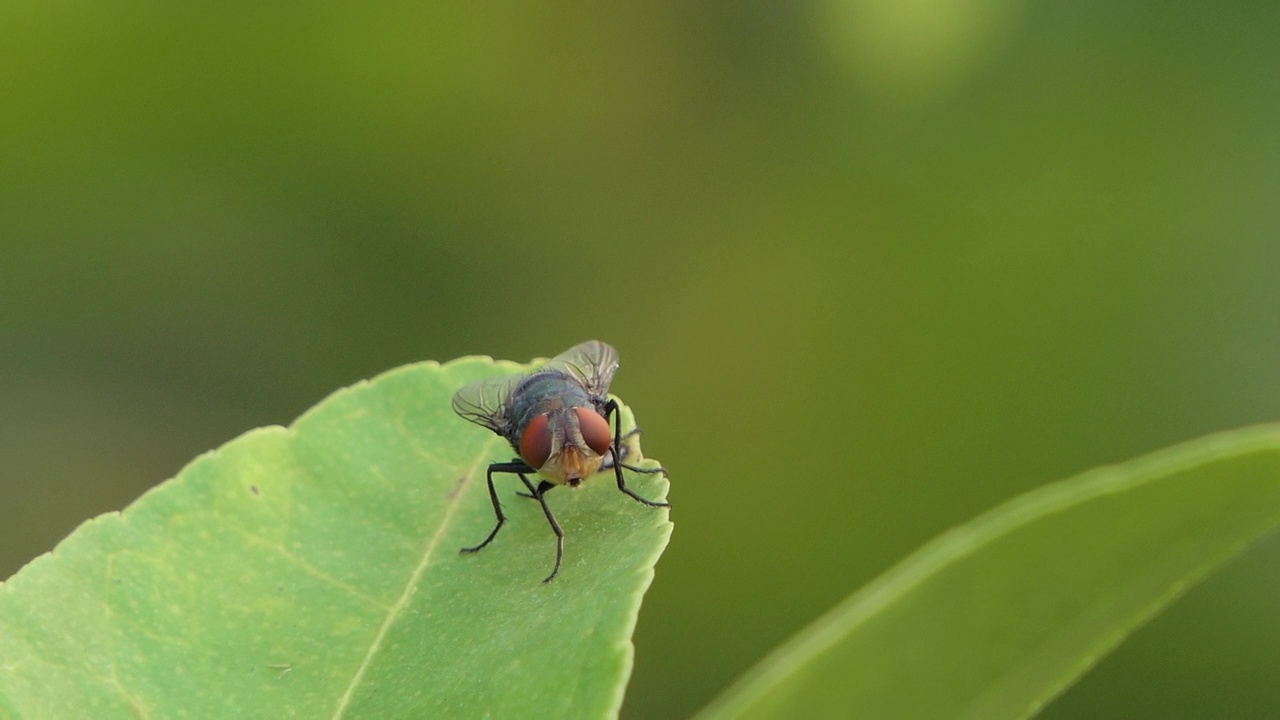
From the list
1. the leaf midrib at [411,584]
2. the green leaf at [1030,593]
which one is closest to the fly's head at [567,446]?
the leaf midrib at [411,584]

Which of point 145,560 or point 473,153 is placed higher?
point 473,153

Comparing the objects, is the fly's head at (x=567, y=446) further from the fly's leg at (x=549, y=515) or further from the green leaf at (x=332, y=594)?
the green leaf at (x=332, y=594)

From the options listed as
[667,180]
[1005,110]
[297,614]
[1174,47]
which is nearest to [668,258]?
[667,180]

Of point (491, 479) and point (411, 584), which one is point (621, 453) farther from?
point (411, 584)

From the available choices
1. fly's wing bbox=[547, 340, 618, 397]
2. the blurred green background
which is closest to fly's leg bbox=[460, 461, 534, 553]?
fly's wing bbox=[547, 340, 618, 397]

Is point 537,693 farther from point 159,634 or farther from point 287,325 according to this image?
point 287,325

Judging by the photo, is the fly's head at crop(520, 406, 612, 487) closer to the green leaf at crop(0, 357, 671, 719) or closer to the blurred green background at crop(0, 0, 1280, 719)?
the green leaf at crop(0, 357, 671, 719)

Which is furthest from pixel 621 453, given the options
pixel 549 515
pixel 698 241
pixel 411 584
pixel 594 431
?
pixel 698 241
